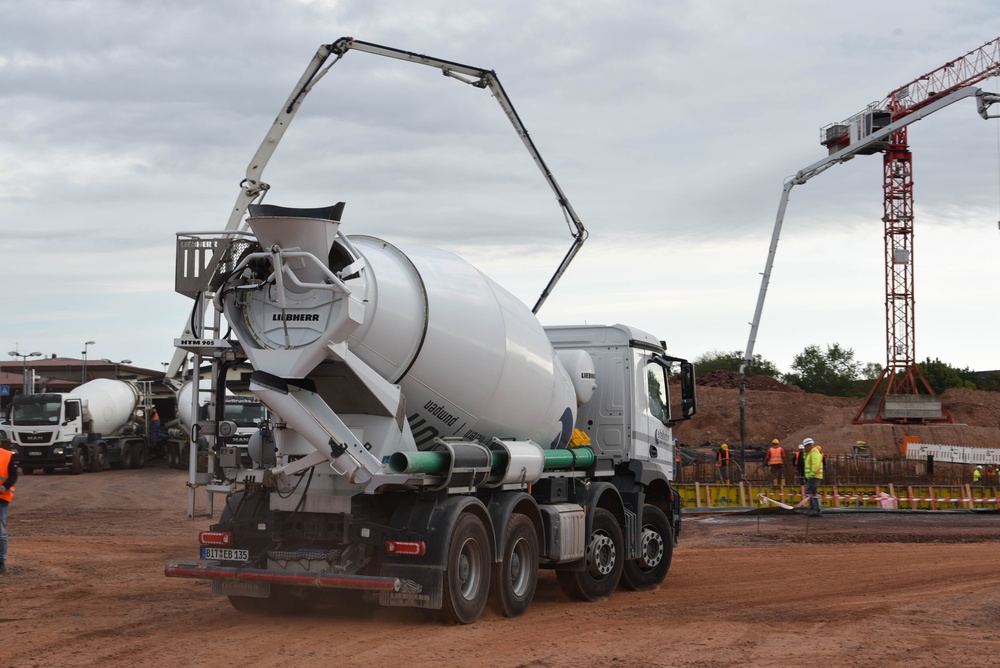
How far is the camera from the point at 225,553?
10789 millimetres

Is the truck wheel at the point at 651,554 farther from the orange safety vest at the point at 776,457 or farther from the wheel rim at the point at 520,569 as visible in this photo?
the orange safety vest at the point at 776,457

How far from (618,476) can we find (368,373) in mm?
5407

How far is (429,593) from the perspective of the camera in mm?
10250

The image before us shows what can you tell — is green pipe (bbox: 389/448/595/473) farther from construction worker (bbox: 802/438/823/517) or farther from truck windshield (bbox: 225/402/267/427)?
construction worker (bbox: 802/438/823/517)

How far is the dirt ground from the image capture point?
31.0 feet

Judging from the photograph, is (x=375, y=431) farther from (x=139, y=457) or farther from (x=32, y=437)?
(x=139, y=457)

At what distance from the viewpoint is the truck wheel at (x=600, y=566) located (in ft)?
44.0

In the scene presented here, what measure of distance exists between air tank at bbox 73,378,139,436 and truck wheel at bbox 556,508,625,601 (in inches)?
1132

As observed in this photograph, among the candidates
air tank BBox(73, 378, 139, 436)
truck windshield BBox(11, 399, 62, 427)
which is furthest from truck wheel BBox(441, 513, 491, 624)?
air tank BBox(73, 378, 139, 436)

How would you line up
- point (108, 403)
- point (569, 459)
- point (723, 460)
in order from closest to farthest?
point (569, 459) < point (723, 460) < point (108, 403)

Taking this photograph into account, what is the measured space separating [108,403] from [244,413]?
1078 inches

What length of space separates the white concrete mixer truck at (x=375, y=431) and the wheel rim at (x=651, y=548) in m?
2.44

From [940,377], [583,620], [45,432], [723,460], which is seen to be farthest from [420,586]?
[940,377]

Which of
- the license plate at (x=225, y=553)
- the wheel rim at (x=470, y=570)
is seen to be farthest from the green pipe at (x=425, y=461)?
the license plate at (x=225, y=553)
